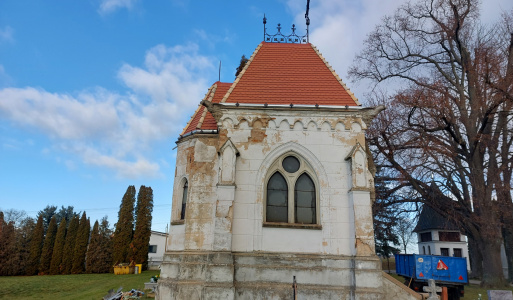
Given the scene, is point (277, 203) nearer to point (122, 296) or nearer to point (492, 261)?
point (122, 296)

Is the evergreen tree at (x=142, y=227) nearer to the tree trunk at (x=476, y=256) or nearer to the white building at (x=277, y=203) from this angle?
the white building at (x=277, y=203)

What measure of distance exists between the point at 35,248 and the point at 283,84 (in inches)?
1434

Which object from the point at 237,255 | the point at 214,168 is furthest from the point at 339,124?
the point at 237,255

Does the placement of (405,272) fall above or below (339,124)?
below

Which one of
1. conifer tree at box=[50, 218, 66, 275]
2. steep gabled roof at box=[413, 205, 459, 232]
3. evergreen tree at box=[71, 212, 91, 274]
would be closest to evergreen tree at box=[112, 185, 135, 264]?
evergreen tree at box=[71, 212, 91, 274]

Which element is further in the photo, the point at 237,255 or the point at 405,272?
the point at 405,272

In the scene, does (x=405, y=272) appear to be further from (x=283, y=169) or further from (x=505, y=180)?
(x=283, y=169)

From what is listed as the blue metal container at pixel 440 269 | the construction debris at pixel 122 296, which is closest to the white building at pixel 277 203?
the construction debris at pixel 122 296

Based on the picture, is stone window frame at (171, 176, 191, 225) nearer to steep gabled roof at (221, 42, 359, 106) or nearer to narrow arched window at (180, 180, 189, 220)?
narrow arched window at (180, 180, 189, 220)

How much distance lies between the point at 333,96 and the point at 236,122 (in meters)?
3.27

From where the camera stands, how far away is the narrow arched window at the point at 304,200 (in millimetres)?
9867

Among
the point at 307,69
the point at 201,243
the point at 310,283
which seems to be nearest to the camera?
the point at 310,283

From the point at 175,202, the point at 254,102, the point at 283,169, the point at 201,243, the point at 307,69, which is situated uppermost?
the point at 307,69

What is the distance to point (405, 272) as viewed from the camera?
1853cm
